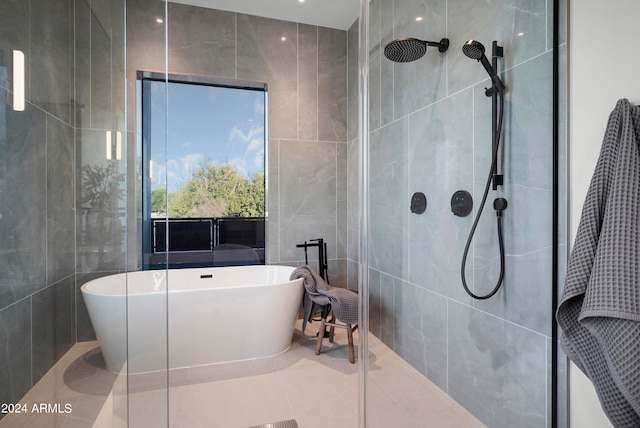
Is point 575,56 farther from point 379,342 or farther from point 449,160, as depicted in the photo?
point 379,342

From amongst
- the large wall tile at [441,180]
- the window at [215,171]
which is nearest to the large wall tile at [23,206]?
the large wall tile at [441,180]

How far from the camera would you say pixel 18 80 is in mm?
832

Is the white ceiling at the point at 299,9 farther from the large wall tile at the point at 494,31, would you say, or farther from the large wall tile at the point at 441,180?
the large wall tile at the point at 441,180

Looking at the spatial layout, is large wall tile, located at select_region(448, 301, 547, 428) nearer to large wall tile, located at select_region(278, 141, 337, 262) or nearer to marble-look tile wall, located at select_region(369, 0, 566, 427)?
marble-look tile wall, located at select_region(369, 0, 566, 427)

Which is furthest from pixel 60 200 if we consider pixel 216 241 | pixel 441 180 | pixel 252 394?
pixel 216 241

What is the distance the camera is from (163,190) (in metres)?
1.58

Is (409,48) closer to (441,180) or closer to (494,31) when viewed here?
(494,31)

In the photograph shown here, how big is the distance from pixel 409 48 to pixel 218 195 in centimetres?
245

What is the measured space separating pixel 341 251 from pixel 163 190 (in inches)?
80.4

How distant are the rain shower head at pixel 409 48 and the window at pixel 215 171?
86.4 inches

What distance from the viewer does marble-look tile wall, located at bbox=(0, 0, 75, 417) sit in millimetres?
818

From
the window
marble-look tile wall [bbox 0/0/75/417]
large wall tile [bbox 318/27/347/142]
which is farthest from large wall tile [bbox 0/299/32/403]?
large wall tile [bbox 318/27/347/142]

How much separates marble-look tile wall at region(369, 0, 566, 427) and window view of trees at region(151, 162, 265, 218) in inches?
86.3

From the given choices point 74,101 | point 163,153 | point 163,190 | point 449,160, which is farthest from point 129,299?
point 449,160
